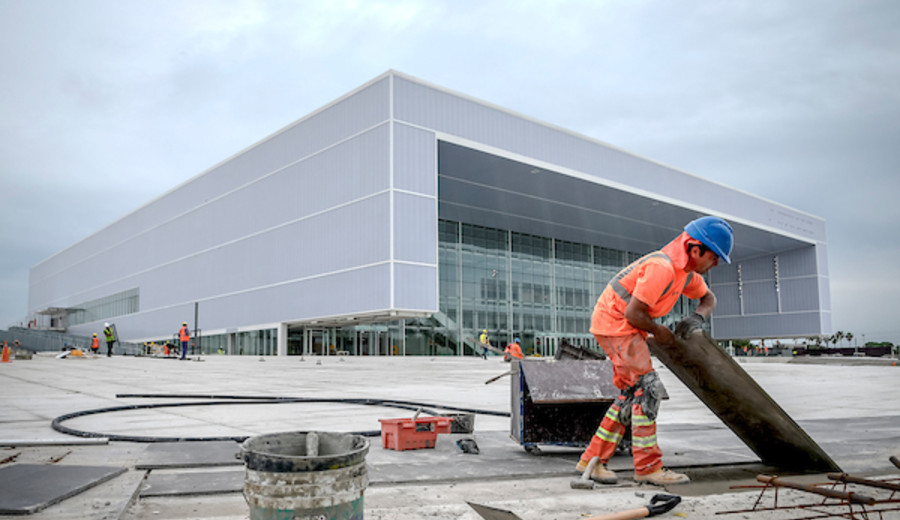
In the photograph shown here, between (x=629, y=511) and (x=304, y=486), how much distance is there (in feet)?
5.06

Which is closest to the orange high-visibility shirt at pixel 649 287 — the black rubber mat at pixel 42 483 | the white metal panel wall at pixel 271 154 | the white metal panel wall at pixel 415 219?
the black rubber mat at pixel 42 483

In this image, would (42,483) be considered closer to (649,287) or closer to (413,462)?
(413,462)

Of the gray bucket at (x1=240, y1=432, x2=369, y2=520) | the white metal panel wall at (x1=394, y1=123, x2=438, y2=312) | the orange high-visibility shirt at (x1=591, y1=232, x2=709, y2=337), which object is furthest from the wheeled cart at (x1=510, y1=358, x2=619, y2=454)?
the white metal panel wall at (x1=394, y1=123, x2=438, y2=312)

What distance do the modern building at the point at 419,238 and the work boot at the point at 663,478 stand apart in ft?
70.4

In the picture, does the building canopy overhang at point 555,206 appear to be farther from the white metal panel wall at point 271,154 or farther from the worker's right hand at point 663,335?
the worker's right hand at point 663,335

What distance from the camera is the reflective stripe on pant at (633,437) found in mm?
4047

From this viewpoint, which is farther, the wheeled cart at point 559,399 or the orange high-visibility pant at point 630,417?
the wheeled cart at point 559,399

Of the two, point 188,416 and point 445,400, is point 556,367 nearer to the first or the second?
point 188,416

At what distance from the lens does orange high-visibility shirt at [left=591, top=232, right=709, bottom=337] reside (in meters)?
4.01

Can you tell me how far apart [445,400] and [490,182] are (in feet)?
102

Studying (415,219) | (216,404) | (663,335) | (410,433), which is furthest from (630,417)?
(415,219)

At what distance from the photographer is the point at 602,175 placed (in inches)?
1665

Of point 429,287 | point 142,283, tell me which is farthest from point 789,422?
point 142,283

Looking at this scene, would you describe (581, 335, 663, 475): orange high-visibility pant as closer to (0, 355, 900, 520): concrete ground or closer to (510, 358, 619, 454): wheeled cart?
(0, 355, 900, 520): concrete ground
